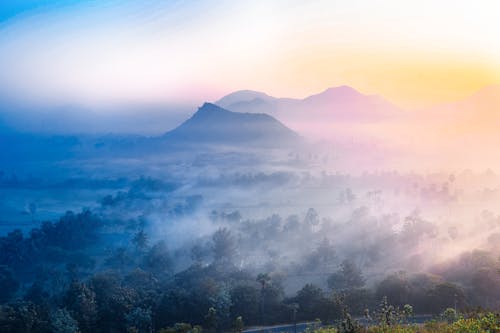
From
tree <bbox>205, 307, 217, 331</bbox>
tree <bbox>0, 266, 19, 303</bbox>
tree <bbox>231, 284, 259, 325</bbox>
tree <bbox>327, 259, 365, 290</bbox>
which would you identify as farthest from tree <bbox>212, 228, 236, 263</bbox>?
tree <bbox>0, 266, 19, 303</bbox>

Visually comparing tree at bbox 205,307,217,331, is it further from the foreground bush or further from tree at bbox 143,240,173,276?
tree at bbox 143,240,173,276

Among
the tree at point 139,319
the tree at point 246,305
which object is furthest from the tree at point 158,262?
the tree at point 139,319

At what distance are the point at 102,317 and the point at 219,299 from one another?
1117cm

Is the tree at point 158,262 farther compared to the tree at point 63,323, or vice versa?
the tree at point 158,262

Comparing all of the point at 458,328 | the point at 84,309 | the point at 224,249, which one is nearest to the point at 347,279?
the point at 224,249

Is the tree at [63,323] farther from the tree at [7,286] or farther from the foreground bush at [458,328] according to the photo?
the tree at [7,286]

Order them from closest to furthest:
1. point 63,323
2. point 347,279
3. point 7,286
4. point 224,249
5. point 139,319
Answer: point 63,323 → point 139,319 → point 347,279 → point 7,286 → point 224,249

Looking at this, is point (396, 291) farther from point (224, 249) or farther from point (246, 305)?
point (224, 249)

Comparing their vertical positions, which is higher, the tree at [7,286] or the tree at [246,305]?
the tree at [246,305]

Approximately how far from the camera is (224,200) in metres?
124

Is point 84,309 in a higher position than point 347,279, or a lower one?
higher

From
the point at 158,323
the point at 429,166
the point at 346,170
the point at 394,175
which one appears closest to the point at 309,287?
the point at 158,323

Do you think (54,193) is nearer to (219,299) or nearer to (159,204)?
(159,204)

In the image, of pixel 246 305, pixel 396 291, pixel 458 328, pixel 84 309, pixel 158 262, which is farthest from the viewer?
pixel 158 262
